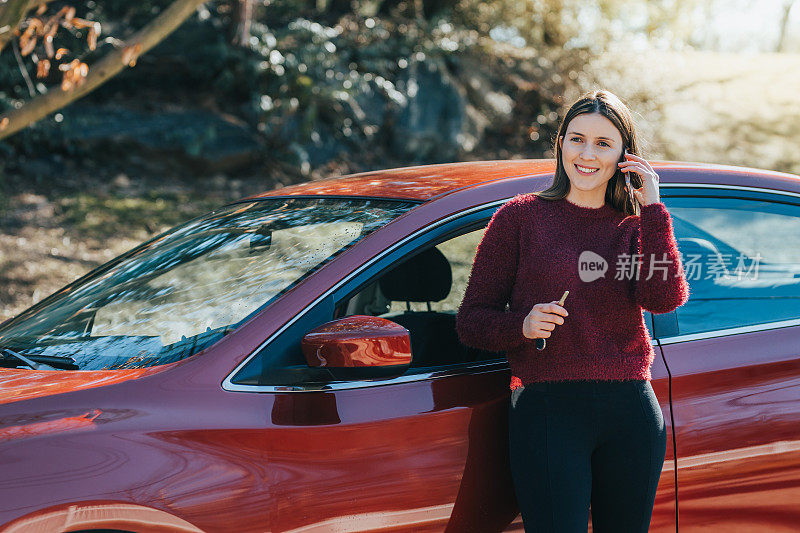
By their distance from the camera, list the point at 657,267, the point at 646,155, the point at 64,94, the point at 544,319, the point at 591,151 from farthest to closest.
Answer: the point at 64,94 < the point at 646,155 < the point at 591,151 < the point at 657,267 < the point at 544,319

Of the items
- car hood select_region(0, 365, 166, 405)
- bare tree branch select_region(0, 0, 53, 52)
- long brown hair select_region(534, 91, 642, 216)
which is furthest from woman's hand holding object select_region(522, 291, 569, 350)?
bare tree branch select_region(0, 0, 53, 52)

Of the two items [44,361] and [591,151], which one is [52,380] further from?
[591,151]

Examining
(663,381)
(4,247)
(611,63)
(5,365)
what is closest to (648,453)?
(663,381)

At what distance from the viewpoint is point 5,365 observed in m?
2.47

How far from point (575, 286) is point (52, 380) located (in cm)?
148

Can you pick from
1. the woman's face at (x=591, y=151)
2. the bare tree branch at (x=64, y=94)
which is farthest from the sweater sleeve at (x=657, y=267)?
the bare tree branch at (x=64, y=94)

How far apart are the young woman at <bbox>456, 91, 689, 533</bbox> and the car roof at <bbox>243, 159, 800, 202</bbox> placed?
39cm

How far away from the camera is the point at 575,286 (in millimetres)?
2209

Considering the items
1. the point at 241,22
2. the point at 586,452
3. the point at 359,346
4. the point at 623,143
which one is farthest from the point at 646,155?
the point at 241,22

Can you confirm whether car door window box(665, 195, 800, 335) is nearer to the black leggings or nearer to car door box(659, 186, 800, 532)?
car door box(659, 186, 800, 532)

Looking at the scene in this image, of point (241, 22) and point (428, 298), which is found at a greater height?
point (241, 22)

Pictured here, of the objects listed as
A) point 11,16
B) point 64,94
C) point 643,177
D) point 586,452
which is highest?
point 11,16

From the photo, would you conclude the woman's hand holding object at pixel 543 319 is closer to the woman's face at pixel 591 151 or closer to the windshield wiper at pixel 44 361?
the woman's face at pixel 591 151

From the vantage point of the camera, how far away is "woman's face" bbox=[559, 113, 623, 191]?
7.52 feet
